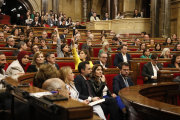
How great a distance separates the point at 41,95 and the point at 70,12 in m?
14.9

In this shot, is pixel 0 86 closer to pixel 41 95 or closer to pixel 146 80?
pixel 41 95

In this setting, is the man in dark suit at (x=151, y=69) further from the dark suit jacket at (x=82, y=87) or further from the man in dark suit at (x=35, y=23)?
the man in dark suit at (x=35, y=23)

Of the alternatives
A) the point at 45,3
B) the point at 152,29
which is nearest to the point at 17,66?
the point at 152,29

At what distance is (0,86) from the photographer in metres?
2.42

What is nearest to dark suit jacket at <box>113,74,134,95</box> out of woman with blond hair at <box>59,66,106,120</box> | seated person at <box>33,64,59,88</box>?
woman with blond hair at <box>59,66,106,120</box>

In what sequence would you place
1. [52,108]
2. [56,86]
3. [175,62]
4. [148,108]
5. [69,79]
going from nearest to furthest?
1. [52,108]
2. [148,108]
3. [56,86]
4. [69,79]
5. [175,62]

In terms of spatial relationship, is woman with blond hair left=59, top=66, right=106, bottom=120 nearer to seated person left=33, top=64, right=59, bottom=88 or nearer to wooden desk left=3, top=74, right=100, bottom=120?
seated person left=33, top=64, right=59, bottom=88

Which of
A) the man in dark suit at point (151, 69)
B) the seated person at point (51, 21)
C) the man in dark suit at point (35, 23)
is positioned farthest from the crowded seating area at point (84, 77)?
the seated person at point (51, 21)

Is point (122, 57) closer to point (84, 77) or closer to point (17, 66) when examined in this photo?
point (84, 77)

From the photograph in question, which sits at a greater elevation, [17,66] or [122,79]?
[17,66]

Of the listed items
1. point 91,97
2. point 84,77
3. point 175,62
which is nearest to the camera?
point 91,97

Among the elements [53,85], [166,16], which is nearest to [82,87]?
[53,85]

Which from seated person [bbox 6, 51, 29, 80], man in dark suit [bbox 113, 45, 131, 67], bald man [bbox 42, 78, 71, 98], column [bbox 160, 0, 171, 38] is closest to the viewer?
bald man [bbox 42, 78, 71, 98]

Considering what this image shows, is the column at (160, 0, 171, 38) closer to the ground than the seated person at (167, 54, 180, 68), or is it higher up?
higher up
